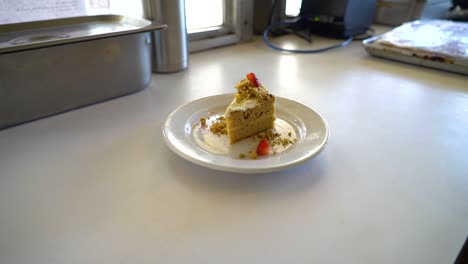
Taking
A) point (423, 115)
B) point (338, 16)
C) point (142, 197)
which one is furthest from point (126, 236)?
point (338, 16)

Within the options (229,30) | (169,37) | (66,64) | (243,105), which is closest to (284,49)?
(229,30)

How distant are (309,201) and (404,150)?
24 centimetres

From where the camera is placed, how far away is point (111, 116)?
0.67 metres

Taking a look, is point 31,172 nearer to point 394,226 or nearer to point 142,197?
point 142,197

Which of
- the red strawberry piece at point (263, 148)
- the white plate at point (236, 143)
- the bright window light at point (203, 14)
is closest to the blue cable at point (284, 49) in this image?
the bright window light at point (203, 14)

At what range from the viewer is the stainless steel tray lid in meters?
0.62

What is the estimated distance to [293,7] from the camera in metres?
1.34

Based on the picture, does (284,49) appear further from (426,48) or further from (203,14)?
(426,48)

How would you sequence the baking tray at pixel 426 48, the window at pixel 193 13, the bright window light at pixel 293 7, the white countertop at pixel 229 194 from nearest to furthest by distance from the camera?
the white countertop at pixel 229 194
the window at pixel 193 13
the baking tray at pixel 426 48
the bright window light at pixel 293 7

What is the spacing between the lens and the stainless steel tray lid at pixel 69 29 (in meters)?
0.62

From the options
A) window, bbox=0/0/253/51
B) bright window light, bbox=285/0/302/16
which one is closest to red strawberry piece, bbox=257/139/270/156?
window, bbox=0/0/253/51

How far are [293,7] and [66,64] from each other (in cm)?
99

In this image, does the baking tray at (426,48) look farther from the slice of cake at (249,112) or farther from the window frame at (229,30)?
the slice of cake at (249,112)

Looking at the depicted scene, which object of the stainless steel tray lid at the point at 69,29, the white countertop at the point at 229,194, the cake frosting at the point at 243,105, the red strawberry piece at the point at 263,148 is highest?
the stainless steel tray lid at the point at 69,29
